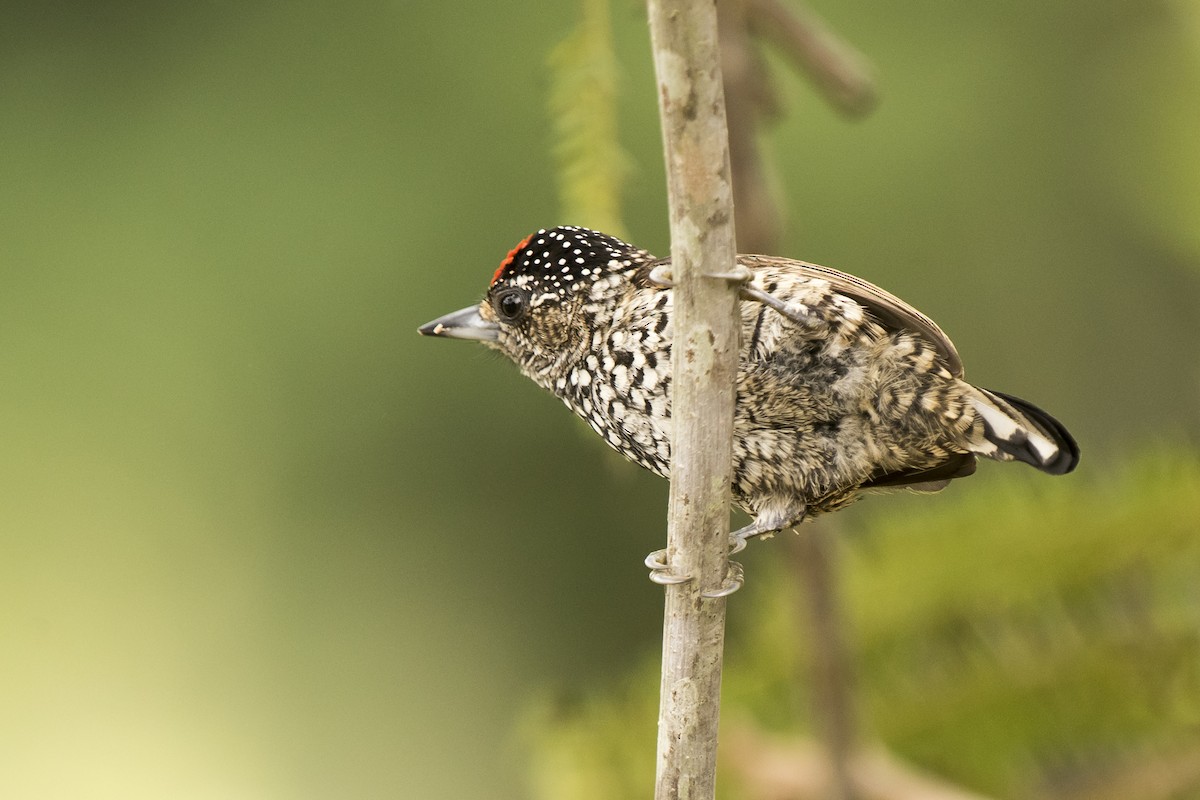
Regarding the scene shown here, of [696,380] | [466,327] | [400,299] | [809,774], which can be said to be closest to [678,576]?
[696,380]

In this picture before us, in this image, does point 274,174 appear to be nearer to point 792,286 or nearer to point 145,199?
point 145,199

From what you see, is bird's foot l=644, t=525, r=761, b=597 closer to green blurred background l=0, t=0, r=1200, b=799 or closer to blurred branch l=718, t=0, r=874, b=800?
blurred branch l=718, t=0, r=874, b=800

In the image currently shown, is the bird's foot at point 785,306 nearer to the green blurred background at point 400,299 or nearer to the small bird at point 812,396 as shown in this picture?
the small bird at point 812,396

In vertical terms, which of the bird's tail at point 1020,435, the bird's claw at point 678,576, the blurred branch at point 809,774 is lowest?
the blurred branch at point 809,774

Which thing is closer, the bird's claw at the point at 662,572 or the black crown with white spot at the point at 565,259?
the bird's claw at the point at 662,572

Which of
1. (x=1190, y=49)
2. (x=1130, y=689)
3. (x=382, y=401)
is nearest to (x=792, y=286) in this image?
(x=1130, y=689)

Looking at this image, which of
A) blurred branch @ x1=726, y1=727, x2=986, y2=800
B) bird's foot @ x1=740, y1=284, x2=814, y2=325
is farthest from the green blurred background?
bird's foot @ x1=740, y1=284, x2=814, y2=325

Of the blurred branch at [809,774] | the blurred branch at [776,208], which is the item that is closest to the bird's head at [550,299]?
the blurred branch at [776,208]

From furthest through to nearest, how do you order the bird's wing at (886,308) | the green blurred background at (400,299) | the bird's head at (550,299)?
1. the green blurred background at (400,299)
2. the bird's head at (550,299)
3. the bird's wing at (886,308)
